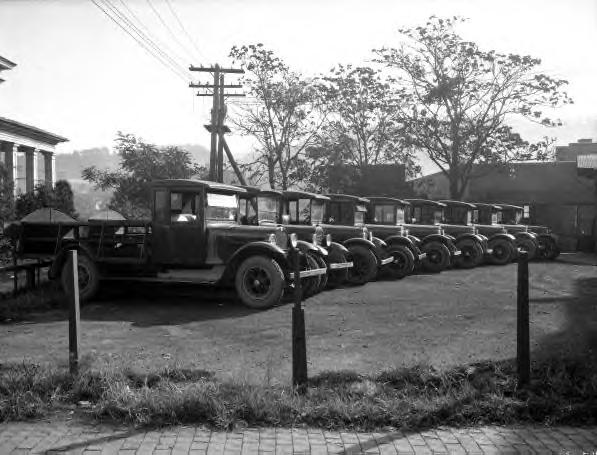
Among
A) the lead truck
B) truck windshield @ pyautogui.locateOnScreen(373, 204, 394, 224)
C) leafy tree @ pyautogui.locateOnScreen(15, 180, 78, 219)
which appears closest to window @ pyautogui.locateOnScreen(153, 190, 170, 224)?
the lead truck

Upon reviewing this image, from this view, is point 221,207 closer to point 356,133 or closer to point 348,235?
point 348,235

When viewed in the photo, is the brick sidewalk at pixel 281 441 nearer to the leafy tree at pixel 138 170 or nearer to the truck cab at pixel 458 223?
the truck cab at pixel 458 223

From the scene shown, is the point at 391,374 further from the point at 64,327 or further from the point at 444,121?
the point at 444,121

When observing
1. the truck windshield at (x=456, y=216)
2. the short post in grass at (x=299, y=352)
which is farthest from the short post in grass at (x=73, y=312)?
the truck windshield at (x=456, y=216)

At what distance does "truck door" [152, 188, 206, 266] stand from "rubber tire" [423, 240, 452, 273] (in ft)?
25.6

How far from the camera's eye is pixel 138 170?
3072 cm

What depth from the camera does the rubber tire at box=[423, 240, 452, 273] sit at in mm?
15234

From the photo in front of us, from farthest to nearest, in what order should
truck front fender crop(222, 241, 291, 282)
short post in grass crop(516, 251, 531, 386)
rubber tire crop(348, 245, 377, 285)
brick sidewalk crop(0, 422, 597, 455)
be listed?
rubber tire crop(348, 245, 377, 285) → truck front fender crop(222, 241, 291, 282) → short post in grass crop(516, 251, 531, 386) → brick sidewalk crop(0, 422, 597, 455)

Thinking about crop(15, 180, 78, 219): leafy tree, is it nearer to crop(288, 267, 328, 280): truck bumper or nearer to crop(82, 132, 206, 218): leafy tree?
crop(82, 132, 206, 218): leafy tree

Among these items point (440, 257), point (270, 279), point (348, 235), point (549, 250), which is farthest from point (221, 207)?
point (549, 250)

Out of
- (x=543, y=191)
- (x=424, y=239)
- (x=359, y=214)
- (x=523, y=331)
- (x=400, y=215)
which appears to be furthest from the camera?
(x=543, y=191)

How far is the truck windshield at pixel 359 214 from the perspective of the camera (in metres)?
14.3

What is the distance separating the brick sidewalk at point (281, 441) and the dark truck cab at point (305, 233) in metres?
6.09

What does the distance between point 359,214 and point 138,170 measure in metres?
19.1
